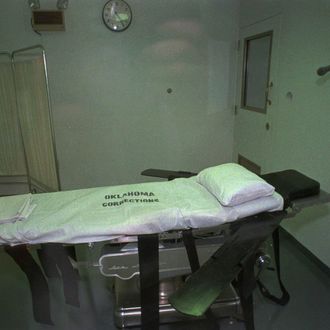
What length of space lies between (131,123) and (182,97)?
0.61 meters

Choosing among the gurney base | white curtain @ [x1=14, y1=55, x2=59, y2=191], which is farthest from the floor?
white curtain @ [x1=14, y1=55, x2=59, y2=191]

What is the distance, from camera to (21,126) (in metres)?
2.60

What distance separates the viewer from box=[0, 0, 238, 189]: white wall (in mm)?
2805

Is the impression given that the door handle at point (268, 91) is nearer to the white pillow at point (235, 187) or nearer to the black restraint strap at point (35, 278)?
the white pillow at point (235, 187)

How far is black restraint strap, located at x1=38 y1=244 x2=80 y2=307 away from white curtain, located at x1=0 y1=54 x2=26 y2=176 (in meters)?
1.89

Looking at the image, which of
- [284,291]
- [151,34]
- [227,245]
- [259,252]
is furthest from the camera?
[151,34]

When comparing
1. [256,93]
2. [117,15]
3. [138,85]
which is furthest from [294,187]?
[117,15]

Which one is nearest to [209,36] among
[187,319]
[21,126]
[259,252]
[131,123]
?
[131,123]

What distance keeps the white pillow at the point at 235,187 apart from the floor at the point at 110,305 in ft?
2.59

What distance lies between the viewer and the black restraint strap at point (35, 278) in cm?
126

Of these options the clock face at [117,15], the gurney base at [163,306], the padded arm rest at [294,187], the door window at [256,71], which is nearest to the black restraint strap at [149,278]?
the gurney base at [163,306]

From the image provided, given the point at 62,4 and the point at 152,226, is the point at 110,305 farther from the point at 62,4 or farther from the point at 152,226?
the point at 62,4

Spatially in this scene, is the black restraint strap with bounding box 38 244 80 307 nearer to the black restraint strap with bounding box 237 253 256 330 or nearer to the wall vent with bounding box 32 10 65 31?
the black restraint strap with bounding box 237 253 256 330

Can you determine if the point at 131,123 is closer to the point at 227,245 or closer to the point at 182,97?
the point at 182,97
